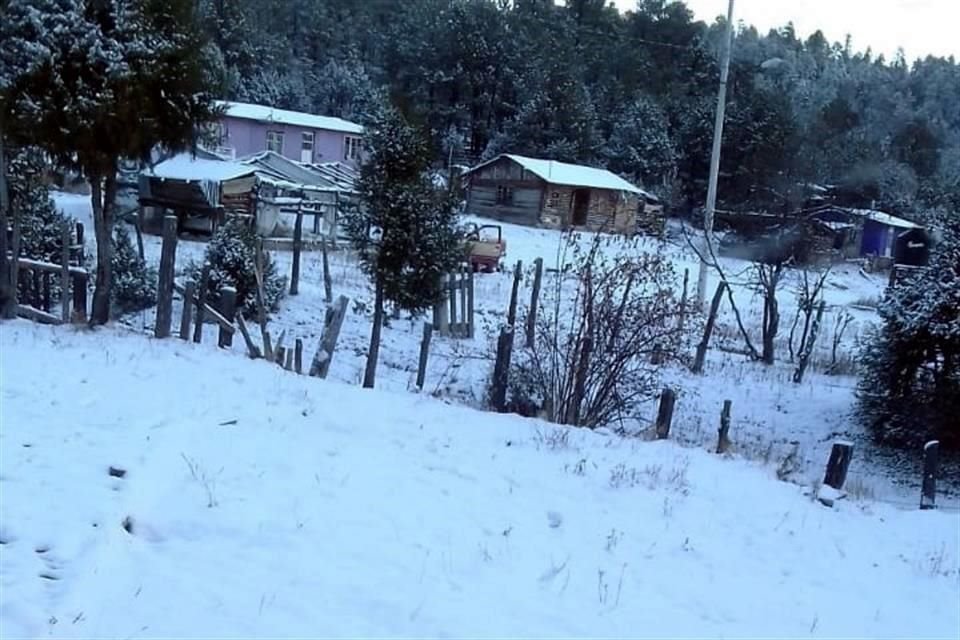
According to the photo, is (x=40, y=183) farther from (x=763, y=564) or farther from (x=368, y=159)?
(x=763, y=564)

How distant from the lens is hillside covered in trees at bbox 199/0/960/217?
1731 inches

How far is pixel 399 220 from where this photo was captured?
12.8 meters

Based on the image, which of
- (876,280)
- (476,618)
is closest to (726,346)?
(476,618)

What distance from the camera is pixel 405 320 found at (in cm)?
1850

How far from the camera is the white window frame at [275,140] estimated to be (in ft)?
148

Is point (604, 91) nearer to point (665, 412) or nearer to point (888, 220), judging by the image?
point (888, 220)

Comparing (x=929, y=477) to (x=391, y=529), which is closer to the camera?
(x=391, y=529)

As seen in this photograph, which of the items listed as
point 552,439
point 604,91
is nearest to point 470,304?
point 552,439

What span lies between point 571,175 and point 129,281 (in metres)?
29.7

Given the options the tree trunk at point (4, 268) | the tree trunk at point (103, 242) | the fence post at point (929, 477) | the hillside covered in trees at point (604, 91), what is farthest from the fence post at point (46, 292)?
the hillside covered in trees at point (604, 91)

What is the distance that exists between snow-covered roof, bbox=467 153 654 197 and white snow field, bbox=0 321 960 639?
3501 centimetres

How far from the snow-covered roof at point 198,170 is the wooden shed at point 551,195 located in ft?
46.7

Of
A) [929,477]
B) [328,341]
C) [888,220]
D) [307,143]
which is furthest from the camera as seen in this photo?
[307,143]

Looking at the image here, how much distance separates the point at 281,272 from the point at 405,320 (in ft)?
15.8
